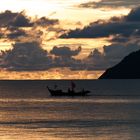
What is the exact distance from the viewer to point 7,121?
105812 mm

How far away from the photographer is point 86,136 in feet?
264

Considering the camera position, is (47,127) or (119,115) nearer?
(47,127)

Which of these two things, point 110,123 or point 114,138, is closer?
point 114,138

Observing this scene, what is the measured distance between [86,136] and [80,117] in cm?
3306

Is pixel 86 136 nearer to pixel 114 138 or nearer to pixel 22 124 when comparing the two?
pixel 114 138

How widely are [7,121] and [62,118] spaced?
1123cm

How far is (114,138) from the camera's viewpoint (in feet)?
254

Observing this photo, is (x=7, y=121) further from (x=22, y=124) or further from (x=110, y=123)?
(x=110, y=123)

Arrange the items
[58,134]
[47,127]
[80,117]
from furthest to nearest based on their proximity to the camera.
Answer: [80,117]
[47,127]
[58,134]

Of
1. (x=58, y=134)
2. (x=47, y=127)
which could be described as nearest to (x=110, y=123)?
(x=47, y=127)

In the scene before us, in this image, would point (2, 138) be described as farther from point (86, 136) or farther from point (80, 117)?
point (80, 117)

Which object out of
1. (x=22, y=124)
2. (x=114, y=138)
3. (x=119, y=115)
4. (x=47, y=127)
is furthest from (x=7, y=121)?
(x=114, y=138)

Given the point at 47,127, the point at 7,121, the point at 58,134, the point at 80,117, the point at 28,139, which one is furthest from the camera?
the point at 80,117

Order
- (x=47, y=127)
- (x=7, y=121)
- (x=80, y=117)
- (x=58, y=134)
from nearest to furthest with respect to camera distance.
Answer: (x=58, y=134) → (x=47, y=127) → (x=7, y=121) → (x=80, y=117)
